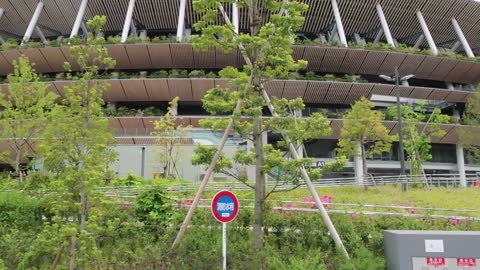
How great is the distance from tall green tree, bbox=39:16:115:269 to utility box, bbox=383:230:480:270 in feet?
16.8

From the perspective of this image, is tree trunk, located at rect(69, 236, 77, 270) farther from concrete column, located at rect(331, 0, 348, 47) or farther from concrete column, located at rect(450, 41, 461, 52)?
concrete column, located at rect(450, 41, 461, 52)

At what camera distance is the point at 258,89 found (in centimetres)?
942

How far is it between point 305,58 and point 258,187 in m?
28.8

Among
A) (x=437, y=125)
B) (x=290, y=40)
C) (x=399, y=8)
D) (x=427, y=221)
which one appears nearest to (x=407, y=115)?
(x=437, y=125)

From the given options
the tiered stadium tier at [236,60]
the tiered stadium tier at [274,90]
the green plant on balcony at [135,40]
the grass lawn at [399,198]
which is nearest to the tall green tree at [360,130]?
the grass lawn at [399,198]

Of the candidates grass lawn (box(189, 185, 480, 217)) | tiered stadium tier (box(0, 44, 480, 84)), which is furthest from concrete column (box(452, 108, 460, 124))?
→ grass lawn (box(189, 185, 480, 217))

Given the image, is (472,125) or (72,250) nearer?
(72,250)

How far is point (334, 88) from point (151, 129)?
49.2ft

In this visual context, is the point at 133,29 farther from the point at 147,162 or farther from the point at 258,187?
the point at 258,187

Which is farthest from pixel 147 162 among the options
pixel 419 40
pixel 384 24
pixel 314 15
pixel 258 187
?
pixel 419 40

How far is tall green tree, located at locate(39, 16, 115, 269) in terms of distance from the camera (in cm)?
707

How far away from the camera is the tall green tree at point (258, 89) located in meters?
8.84

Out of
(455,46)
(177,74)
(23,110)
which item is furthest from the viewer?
(455,46)

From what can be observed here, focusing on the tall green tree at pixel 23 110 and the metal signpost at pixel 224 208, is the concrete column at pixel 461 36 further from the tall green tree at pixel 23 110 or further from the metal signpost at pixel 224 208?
the metal signpost at pixel 224 208
